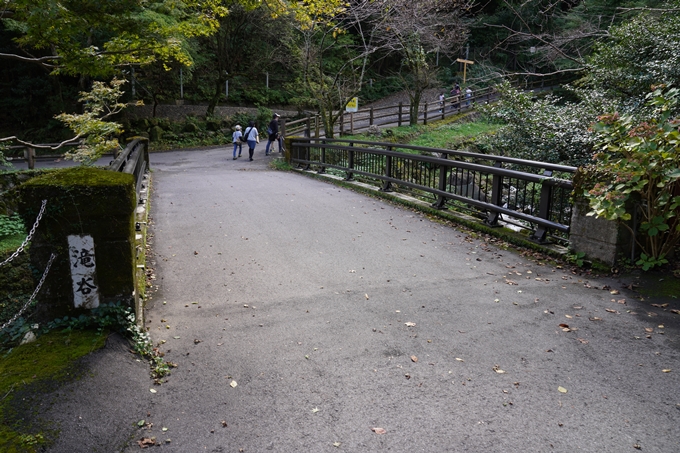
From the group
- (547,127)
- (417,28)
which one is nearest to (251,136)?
(417,28)

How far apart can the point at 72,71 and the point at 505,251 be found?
310 inches

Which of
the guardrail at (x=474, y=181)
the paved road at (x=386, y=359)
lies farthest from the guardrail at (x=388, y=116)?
the paved road at (x=386, y=359)

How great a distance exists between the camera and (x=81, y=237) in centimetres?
425

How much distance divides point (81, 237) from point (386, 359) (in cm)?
268

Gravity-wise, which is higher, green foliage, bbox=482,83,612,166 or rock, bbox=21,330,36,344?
green foliage, bbox=482,83,612,166

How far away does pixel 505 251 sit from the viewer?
25.7 feet

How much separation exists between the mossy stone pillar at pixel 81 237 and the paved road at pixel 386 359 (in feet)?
2.05

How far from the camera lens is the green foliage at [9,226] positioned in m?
13.2

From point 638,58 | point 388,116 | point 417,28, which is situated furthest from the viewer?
point 388,116

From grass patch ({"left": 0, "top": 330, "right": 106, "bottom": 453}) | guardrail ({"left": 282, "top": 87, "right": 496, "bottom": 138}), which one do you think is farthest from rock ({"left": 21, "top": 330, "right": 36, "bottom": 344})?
guardrail ({"left": 282, "top": 87, "right": 496, "bottom": 138})

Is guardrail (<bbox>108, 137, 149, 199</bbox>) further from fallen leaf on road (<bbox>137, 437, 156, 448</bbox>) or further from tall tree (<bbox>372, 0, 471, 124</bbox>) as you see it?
tall tree (<bbox>372, 0, 471, 124</bbox>)

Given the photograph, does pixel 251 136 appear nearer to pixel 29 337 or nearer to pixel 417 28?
pixel 417 28

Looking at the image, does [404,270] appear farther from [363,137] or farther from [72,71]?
[363,137]

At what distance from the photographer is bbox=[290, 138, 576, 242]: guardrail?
25.4 feet
